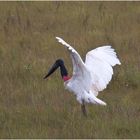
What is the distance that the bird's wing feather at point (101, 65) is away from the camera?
314 inches

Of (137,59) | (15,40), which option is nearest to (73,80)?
(137,59)

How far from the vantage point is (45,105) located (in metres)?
8.11

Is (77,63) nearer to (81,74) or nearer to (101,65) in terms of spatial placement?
(81,74)

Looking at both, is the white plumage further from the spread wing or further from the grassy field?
the grassy field

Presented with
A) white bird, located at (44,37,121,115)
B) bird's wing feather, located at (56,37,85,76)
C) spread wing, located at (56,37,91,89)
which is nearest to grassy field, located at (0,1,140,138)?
white bird, located at (44,37,121,115)

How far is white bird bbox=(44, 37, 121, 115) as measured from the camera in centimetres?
757

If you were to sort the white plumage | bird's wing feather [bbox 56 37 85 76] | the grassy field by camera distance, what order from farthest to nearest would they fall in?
the white plumage → the grassy field → bird's wing feather [bbox 56 37 85 76]

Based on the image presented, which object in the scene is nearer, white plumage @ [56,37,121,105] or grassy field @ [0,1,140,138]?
grassy field @ [0,1,140,138]

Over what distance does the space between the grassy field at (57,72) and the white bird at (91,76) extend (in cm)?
22

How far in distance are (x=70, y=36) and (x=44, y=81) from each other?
226cm

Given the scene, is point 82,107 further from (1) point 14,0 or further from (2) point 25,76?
(1) point 14,0

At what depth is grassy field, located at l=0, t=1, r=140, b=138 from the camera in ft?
23.9

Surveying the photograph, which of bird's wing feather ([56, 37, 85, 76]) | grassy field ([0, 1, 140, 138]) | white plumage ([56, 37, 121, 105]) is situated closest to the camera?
bird's wing feather ([56, 37, 85, 76])

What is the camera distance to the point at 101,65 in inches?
320
